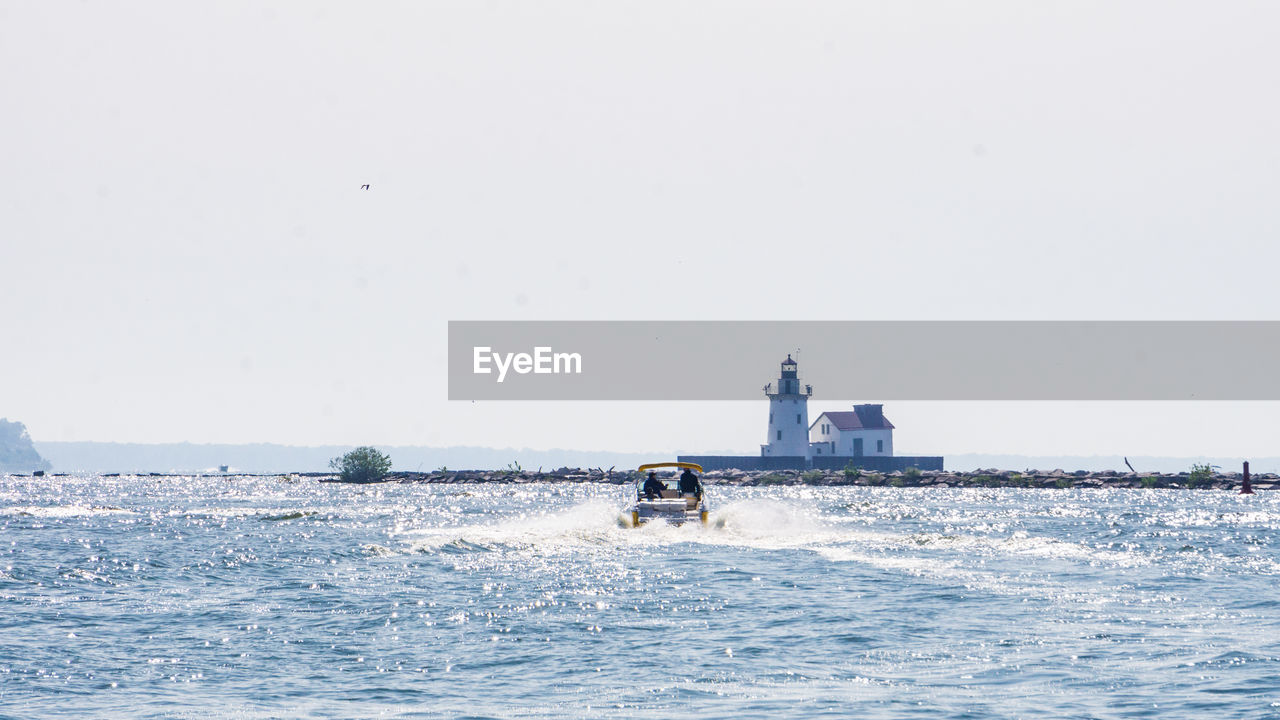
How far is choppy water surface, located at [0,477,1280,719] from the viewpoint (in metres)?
18.3

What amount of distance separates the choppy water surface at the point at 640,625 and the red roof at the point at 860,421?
89.5m

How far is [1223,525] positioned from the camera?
59.5 metres

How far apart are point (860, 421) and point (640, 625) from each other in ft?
385

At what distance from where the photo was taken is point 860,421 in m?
140

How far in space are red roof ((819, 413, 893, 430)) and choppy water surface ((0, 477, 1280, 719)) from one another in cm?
8948

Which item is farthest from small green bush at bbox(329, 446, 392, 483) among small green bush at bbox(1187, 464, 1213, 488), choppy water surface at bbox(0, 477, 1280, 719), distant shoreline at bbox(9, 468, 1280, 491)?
choppy water surface at bbox(0, 477, 1280, 719)

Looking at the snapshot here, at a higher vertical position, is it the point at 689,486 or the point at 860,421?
the point at 860,421

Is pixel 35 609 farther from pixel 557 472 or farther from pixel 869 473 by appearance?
pixel 557 472

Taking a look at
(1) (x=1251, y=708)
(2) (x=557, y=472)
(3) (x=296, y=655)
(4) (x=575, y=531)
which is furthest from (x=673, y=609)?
(2) (x=557, y=472)

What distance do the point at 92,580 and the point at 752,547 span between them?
2005cm

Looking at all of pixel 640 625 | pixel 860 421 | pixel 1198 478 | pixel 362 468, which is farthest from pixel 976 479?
pixel 640 625

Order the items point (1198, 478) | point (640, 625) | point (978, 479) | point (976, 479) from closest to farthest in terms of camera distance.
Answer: point (640, 625) < point (1198, 478) < point (976, 479) < point (978, 479)

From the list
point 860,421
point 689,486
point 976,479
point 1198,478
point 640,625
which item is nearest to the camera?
point 640,625

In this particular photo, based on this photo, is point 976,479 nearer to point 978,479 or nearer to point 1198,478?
point 978,479
